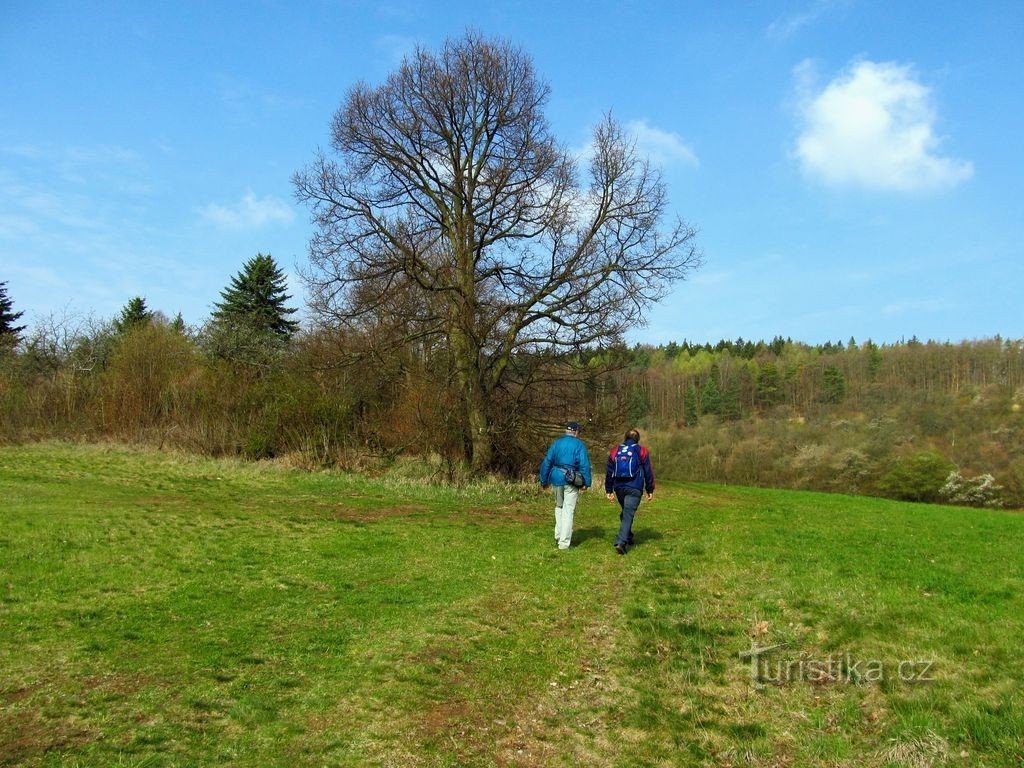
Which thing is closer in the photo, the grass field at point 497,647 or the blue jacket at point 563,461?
the grass field at point 497,647

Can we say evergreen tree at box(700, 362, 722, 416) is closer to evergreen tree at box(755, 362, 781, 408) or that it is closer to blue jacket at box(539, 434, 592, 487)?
evergreen tree at box(755, 362, 781, 408)

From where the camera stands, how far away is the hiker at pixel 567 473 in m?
10.5

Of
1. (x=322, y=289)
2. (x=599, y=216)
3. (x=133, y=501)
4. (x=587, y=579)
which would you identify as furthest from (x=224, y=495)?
(x=599, y=216)

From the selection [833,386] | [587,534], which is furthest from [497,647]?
[833,386]

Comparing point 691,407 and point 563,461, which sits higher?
point 691,407

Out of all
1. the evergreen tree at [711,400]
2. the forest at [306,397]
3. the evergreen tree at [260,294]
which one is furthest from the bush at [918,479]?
the evergreen tree at [260,294]

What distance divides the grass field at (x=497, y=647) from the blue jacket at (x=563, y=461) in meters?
1.14

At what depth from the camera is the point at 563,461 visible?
10.6 meters

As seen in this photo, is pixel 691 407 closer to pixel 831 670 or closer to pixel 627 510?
pixel 627 510

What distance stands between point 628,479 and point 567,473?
36.1 inches

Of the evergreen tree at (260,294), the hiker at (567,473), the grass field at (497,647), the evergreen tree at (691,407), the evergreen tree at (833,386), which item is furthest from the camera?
the evergreen tree at (833,386)

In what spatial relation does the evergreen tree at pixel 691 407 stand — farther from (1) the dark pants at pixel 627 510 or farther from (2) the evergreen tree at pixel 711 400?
(1) the dark pants at pixel 627 510

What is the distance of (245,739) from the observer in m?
4.37

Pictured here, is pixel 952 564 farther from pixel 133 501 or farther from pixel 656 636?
pixel 133 501
